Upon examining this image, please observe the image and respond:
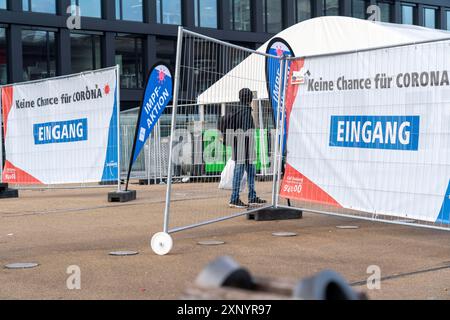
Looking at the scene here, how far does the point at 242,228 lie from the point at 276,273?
2.91 metres

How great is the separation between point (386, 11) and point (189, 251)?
1490 inches

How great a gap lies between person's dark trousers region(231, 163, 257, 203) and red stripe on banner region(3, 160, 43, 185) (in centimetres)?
542

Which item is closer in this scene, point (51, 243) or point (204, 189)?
point (51, 243)

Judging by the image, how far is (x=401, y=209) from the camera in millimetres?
7410

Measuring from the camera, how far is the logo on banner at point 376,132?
7215mm

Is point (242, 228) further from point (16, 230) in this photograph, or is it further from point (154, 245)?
point (16, 230)

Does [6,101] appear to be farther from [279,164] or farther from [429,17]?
[429,17]

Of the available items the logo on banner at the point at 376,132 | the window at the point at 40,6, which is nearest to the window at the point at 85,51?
the window at the point at 40,6

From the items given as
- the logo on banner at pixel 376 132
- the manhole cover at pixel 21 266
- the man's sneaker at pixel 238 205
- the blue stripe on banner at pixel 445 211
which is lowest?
the manhole cover at pixel 21 266

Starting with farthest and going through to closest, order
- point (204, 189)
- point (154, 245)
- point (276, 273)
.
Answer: point (204, 189) → point (154, 245) → point (276, 273)

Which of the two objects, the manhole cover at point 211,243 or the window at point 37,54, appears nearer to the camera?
the manhole cover at point 211,243

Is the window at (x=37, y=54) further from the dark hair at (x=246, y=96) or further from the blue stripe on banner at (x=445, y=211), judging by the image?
the blue stripe on banner at (x=445, y=211)

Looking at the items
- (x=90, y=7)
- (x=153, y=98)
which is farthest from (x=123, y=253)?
(x=90, y=7)
